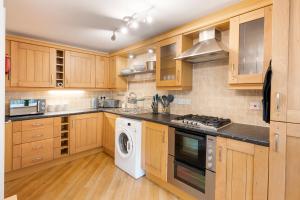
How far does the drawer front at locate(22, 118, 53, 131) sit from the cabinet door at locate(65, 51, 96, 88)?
0.78 metres

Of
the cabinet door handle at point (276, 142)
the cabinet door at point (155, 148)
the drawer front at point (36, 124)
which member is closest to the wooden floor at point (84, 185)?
the cabinet door at point (155, 148)

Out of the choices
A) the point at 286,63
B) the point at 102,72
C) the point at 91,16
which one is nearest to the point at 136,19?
the point at 91,16

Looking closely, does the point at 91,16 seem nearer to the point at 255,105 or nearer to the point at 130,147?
the point at 130,147

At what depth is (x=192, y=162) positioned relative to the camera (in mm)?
1879

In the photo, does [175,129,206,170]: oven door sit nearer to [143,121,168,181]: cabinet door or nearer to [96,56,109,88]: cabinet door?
[143,121,168,181]: cabinet door

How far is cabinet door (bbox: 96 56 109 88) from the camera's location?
145 inches

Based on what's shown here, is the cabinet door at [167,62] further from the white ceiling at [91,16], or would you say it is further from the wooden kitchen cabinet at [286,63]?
the wooden kitchen cabinet at [286,63]

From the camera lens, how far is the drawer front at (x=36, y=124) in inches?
101

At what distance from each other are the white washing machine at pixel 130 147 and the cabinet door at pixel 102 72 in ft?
4.25

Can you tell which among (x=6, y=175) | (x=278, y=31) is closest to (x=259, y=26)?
(x=278, y=31)

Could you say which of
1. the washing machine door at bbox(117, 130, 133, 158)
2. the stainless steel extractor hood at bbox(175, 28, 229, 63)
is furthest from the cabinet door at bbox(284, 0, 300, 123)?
the washing machine door at bbox(117, 130, 133, 158)

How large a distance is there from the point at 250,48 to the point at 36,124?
10.4 ft

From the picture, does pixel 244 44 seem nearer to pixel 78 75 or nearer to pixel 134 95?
pixel 134 95

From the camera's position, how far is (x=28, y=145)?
259 cm
